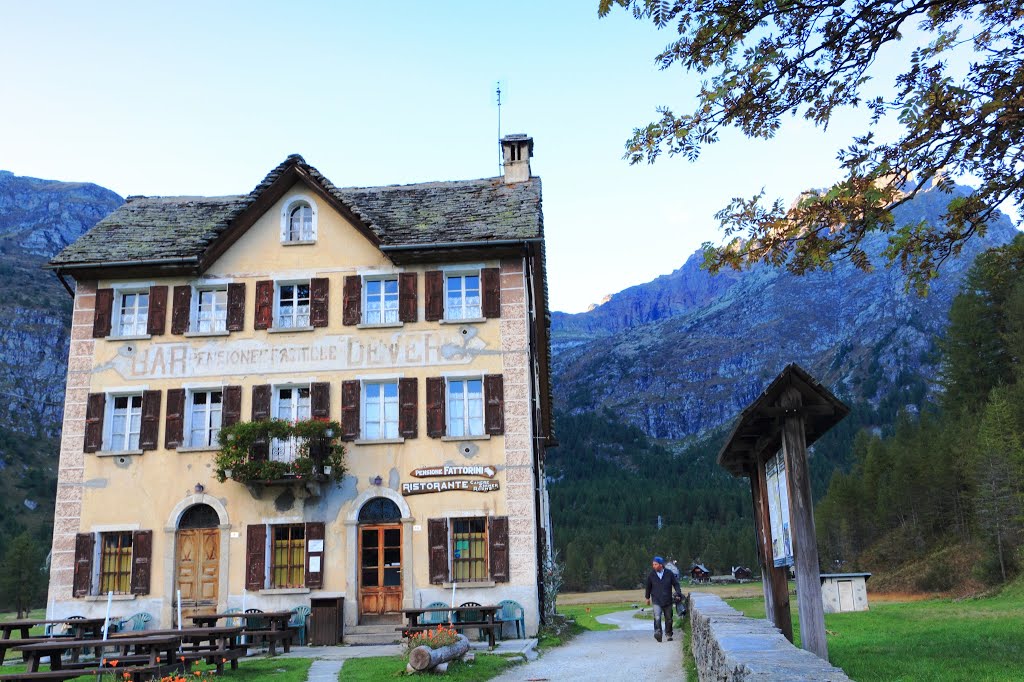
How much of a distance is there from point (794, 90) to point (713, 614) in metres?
7.08

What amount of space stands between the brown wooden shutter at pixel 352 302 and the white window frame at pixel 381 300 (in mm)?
132

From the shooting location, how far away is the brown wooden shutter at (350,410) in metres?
24.3

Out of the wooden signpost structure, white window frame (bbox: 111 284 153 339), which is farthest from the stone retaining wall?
white window frame (bbox: 111 284 153 339)

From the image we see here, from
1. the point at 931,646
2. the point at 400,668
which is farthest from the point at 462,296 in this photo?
the point at 931,646

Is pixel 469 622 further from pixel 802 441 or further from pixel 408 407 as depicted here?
pixel 802 441

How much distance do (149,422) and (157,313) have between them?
9.82 ft

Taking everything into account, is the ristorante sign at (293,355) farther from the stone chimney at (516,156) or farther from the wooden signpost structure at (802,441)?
the wooden signpost structure at (802,441)

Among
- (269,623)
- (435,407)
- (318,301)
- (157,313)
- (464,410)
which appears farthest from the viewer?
(157,313)

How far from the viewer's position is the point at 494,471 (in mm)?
23609

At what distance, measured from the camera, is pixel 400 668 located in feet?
49.6

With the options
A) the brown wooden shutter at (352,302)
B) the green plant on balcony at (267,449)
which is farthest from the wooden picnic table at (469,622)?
the brown wooden shutter at (352,302)

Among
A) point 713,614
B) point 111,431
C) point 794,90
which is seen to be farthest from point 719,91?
point 111,431

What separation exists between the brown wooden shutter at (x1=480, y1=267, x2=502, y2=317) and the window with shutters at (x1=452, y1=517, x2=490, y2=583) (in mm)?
5353

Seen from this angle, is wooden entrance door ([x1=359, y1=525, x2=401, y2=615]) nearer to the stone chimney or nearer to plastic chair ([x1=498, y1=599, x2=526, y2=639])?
plastic chair ([x1=498, y1=599, x2=526, y2=639])
